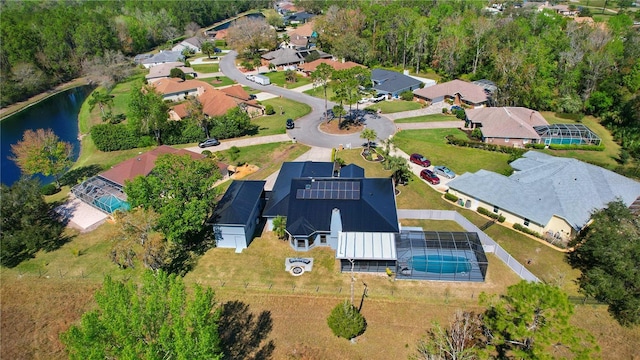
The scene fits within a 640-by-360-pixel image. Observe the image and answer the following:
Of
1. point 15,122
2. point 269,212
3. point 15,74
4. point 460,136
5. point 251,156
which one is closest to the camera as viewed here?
point 269,212

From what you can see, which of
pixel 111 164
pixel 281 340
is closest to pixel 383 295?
pixel 281 340

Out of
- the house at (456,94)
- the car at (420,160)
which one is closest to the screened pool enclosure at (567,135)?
the house at (456,94)

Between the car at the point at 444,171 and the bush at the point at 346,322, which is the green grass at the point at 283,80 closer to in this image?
the car at the point at 444,171

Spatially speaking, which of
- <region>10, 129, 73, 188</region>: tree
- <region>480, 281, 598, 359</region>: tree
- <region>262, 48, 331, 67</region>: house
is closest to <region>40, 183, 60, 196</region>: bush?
<region>10, 129, 73, 188</region>: tree

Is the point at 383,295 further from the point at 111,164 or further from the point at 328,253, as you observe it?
the point at 111,164

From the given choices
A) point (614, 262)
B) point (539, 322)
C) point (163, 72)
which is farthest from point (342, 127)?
point (163, 72)

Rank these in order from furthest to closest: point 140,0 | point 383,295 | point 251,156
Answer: point 140,0 < point 251,156 < point 383,295

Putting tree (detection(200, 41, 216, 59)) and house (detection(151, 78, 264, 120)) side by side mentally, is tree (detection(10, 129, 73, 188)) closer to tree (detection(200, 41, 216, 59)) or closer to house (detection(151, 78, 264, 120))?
house (detection(151, 78, 264, 120))
